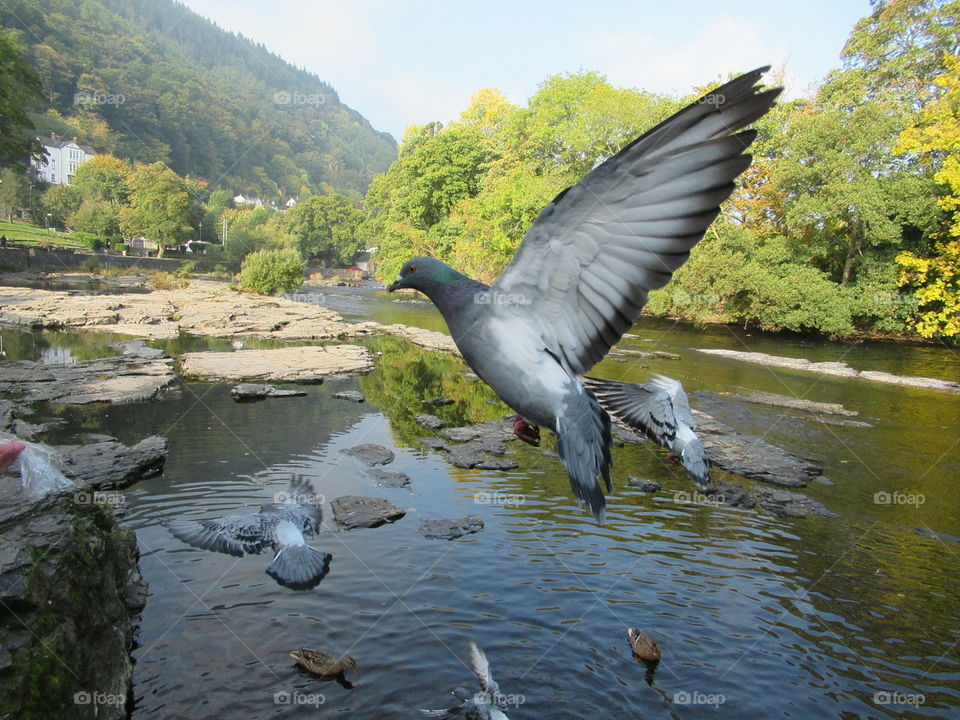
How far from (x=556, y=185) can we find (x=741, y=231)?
40.4ft

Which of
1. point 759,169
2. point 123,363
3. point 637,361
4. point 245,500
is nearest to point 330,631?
point 245,500

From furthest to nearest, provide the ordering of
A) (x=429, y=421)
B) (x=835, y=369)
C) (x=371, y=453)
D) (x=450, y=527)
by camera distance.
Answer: (x=835, y=369) < (x=429, y=421) < (x=371, y=453) < (x=450, y=527)

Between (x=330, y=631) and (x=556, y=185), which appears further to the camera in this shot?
(x=556, y=185)

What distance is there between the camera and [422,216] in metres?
39.7

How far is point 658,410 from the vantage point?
6.11m

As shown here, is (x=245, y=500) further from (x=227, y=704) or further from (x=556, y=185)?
(x=556, y=185)

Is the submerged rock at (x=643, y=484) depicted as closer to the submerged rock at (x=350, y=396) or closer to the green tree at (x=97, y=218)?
the submerged rock at (x=350, y=396)

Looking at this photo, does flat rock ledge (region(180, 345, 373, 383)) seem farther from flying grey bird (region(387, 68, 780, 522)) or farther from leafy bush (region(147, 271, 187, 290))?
leafy bush (region(147, 271, 187, 290))

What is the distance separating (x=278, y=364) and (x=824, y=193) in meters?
25.8

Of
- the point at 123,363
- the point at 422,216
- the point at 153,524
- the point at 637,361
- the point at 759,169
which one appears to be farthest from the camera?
the point at 422,216


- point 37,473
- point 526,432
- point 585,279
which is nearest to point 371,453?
point 37,473

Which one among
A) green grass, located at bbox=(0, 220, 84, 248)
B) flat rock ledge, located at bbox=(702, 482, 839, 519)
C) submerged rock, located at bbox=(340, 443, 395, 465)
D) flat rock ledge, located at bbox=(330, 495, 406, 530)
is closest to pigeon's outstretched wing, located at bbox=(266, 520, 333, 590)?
flat rock ledge, located at bbox=(330, 495, 406, 530)

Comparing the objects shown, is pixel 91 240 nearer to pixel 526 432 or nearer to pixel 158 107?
pixel 158 107

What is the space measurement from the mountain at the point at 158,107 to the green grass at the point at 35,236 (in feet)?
44.3
